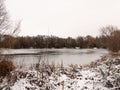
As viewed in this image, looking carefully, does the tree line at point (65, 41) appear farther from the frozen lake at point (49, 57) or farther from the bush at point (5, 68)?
the bush at point (5, 68)

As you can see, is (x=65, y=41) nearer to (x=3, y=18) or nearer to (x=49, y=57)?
(x=49, y=57)

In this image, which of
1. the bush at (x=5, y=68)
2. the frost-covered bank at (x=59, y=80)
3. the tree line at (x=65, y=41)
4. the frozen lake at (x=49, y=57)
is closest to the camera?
the frost-covered bank at (x=59, y=80)

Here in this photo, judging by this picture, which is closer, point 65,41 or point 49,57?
point 49,57

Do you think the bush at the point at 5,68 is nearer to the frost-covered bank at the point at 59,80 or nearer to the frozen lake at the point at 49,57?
the frost-covered bank at the point at 59,80

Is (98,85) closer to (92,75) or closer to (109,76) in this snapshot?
(109,76)

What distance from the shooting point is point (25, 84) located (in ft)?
26.0

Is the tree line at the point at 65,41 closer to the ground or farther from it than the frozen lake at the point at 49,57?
farther from it

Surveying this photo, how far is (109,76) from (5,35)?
9.38 meters

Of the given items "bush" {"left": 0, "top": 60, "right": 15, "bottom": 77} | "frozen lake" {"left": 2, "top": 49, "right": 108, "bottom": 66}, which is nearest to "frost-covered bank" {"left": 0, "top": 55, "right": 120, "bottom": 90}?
"bush" {"left": 0, "top": 60, "right": 15, "bottom": 77}

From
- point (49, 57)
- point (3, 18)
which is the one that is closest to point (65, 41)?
point (49, 57)

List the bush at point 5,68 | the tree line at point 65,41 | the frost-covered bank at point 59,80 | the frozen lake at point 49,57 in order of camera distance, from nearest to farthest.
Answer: the frost-covered bank at point 59,80 < the bush at point 5,68 < the frozen lake at point 49,57 < the tree line at point 65,41

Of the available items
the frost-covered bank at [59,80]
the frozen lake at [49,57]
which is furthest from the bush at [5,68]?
the frozen lake at [49,57]

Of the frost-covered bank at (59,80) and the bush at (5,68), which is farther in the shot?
the bush at (5,68)

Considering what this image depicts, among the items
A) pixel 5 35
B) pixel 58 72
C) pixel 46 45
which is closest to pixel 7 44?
pixel 5 35
